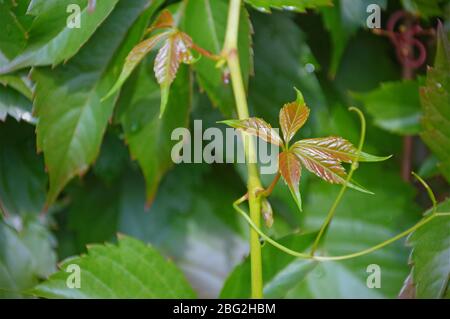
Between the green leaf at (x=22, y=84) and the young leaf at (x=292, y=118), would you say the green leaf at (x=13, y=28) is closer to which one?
the green leaf at (x=22, y=84)

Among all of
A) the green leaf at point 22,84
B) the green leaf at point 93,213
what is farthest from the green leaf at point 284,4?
the green leaf at point 93,213

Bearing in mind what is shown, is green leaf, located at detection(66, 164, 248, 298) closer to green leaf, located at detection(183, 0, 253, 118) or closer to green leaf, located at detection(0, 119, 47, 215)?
green leaf, located at detection(0, 119, 47, 215)

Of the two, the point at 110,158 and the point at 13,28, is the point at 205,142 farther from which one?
the point at 13,28

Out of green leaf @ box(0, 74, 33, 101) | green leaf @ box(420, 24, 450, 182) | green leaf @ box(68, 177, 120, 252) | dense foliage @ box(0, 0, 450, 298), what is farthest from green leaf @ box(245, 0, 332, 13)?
green leaf @ box(68, 177, 120, 252)

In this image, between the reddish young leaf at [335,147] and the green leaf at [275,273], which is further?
the green leaf at [275,273]

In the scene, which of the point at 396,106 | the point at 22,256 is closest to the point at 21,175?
the point at 22,256
